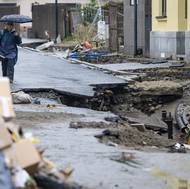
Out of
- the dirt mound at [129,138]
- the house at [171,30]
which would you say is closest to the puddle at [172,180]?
the dirt mound at [129,138]

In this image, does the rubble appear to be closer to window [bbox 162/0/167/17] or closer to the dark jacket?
the dark jacket

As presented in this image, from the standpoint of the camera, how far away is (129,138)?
454 inches

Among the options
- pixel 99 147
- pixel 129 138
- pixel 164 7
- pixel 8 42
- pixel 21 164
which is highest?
pixel 164 7

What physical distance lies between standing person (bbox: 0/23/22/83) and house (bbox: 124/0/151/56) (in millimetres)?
13051

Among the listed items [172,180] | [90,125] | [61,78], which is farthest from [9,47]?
[172,180]

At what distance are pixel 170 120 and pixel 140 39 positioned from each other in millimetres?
17337

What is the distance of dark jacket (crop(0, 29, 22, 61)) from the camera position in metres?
19.2

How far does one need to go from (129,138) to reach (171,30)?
1718 centimetres

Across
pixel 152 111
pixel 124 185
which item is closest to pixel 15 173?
pixel 124 185

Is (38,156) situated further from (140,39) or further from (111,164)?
(140,39)

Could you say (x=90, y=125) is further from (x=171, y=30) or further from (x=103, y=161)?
(x=171, y=30)

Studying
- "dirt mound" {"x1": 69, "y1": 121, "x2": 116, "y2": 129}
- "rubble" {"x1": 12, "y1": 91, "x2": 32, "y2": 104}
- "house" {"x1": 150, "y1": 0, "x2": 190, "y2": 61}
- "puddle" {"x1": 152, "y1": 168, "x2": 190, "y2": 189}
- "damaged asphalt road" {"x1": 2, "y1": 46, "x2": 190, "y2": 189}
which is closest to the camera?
"puddle" {"x1": 152, "y1": 168, "x2": 190, "y2": 189}

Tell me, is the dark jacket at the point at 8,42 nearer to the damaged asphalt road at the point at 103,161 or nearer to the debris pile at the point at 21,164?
the damaged asphalt road at the point at 103,161

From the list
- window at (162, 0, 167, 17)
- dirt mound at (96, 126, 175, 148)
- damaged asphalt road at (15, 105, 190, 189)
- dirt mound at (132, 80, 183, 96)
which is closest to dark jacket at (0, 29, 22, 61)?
dirt mound at (132, 80, 183, 96)
